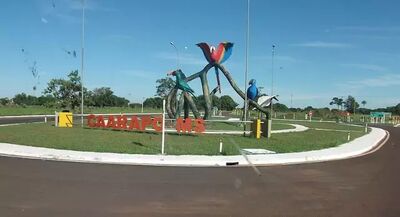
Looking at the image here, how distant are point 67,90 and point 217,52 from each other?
27805mm

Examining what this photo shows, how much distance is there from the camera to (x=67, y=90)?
5969 centimetres

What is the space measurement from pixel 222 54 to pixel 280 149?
17383mm

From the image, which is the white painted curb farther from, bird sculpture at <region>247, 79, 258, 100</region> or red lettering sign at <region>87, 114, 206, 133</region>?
bird sculpture at <region>247, 79, 258, 100</region>

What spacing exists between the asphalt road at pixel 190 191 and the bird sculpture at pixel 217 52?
2247 cm

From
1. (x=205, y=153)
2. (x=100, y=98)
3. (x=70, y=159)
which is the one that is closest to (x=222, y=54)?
(x=205, y=153)

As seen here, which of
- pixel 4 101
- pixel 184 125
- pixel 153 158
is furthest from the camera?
pixel 4 101

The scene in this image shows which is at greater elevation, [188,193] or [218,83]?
[218,83]

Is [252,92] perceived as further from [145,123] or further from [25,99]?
[25,99]

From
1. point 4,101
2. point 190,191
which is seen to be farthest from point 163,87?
point 190,191

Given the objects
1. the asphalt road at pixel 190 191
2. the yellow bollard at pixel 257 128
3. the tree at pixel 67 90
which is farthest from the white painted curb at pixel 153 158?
the tree at pixel 67 90

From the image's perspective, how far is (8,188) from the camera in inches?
434

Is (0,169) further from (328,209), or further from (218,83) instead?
(218,83)

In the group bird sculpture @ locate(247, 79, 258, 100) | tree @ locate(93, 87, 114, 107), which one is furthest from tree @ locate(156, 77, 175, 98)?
bird sculpture @ locate(247, 79, 258, 100)

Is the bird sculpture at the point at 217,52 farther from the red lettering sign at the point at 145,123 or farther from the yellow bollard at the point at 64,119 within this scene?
the yellow bollard at the point at 64,119
